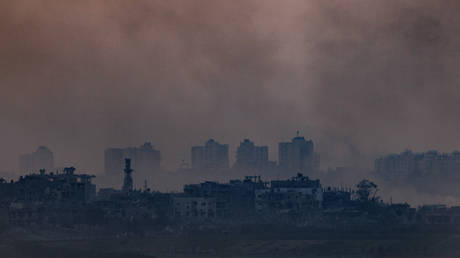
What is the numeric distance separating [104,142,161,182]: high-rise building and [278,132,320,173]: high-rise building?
1764 centimetres

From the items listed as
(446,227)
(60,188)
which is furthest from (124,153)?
(446,227)

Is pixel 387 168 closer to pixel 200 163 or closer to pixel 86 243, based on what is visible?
pixel 200 163

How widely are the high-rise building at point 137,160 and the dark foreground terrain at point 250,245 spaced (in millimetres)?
81197

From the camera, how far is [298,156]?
5920 inches

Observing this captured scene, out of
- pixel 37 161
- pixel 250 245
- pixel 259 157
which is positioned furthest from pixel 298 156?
pixel 250 245

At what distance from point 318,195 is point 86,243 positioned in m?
→ 30.7

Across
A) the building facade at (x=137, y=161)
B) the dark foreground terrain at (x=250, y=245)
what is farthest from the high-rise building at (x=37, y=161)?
the dark foreground terrain at (x=250, y=245)

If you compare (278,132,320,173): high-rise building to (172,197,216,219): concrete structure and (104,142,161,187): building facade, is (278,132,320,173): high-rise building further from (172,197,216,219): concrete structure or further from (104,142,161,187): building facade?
(172,197,216,219): concrete structure

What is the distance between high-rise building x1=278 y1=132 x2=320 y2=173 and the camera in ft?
488

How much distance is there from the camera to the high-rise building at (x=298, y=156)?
149 metres

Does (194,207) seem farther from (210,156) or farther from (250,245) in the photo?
(210,156)

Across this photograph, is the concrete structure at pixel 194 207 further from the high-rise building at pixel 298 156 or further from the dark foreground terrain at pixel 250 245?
the high-rise building at pixel 298 156

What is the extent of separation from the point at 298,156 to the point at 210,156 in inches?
550

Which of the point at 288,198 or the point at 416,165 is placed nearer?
the point at 288,198
